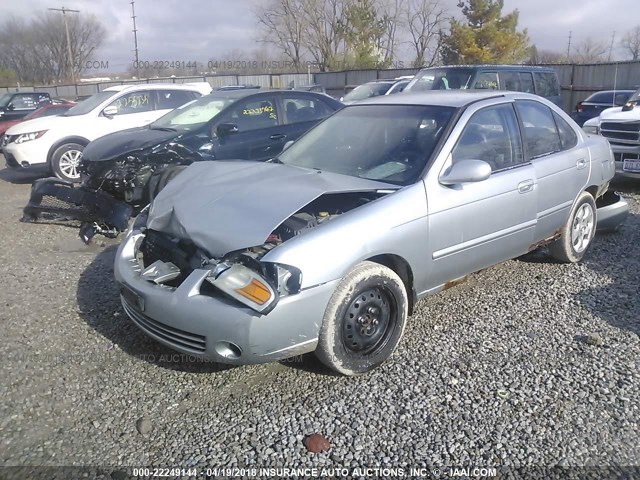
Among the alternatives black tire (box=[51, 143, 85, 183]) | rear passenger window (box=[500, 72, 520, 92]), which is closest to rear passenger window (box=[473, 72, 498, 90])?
rear passenger window (box=[500, 72, 520, 92])

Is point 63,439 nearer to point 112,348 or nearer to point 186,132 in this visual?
point 112,348

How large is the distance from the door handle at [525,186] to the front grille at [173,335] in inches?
104

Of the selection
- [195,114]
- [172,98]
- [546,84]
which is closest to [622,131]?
[546,84]

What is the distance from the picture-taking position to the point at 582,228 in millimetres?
5008

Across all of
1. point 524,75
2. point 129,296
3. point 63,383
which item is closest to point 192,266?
point 129,296

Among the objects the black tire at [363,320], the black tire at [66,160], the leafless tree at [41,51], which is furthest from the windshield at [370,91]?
the leafless tree at [41,51]

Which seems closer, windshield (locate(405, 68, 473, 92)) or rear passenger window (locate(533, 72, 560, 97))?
windshield (locate(405, 68, 473, 92))

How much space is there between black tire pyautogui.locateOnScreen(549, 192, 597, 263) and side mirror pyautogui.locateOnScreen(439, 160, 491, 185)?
170cm

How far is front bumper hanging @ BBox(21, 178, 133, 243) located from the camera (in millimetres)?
5957

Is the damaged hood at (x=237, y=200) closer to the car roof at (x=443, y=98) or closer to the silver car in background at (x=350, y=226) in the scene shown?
the silver car in background at (x=350, y=226)

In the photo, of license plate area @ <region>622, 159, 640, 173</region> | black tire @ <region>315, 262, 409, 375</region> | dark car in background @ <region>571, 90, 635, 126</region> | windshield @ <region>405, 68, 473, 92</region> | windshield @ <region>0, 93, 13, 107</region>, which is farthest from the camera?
windshield @ <region>0, 93, 13, 107</region>

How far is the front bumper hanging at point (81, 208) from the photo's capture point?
596 cm

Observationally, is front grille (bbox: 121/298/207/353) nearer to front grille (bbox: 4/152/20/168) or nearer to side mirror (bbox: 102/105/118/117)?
side mirror (bbox: 102/105/118/117)

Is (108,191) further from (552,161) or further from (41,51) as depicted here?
(41,51)
